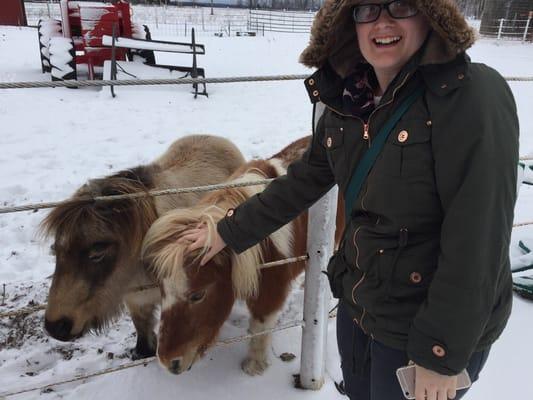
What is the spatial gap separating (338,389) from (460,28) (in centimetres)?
207

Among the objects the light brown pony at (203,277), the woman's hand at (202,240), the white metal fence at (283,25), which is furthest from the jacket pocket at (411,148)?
the white metal fence at (283,25)

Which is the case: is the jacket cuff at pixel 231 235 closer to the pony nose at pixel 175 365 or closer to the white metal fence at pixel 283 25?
the pony nose at pixel 175 365

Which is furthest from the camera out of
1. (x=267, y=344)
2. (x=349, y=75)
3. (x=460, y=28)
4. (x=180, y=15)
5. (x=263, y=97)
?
(x=180, y=15)

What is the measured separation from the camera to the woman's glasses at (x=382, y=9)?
1.12 meters

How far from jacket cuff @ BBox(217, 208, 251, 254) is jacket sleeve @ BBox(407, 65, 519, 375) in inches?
31.4

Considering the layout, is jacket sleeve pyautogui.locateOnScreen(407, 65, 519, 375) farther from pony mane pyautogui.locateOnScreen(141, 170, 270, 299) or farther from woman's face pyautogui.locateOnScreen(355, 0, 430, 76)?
pony mane pyautogui.locateOnScreen(141, 170, 270, 299)

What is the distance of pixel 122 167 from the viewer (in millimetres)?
5727

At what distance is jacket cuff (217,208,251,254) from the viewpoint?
1.68m

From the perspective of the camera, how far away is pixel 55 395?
243 centimetres

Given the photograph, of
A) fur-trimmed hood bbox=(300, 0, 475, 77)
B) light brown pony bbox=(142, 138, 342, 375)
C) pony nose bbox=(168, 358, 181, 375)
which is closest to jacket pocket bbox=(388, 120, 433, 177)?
fur-trimmed hood bbox=(300, 0, 475, 77)

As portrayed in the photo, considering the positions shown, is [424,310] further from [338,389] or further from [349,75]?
[338,389]

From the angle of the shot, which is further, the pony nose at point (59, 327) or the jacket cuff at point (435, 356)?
the pony nose at point (59, 327)

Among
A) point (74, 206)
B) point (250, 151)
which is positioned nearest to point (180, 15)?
point (250, 151)

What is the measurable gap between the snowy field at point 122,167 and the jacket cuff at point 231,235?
116 cm
